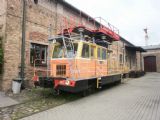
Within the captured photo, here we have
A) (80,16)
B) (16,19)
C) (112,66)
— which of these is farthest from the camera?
(80,16)

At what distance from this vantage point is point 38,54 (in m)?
11.1

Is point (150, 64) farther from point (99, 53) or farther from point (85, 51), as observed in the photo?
point (85, 51)

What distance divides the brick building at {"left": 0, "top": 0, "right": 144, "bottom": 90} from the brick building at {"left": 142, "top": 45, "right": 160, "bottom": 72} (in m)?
25.1

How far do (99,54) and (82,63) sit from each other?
6.87 feet

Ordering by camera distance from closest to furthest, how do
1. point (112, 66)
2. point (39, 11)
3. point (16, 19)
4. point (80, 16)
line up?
point (16, 19)
point (39, 11)
point (112, 66)
point (80, 16)

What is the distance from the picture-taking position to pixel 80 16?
15062mm

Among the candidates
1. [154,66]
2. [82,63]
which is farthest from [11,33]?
[154,66]

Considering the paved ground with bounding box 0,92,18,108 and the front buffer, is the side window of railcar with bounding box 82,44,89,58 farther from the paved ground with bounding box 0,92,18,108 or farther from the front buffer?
the paved ground with bounding box 0,92,18,108

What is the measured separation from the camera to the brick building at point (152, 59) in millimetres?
32969

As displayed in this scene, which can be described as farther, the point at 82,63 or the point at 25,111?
the point at 82,63

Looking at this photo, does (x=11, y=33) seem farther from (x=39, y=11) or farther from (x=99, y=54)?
(x=99, y=54)

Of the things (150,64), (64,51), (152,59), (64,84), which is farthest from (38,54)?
(150,64)

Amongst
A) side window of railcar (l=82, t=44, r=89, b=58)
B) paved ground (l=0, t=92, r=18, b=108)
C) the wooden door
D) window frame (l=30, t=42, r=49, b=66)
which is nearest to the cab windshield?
side window of railcar (l=82, t=44, r=89, b=58)

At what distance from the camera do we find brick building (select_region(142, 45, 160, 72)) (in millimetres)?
32969
